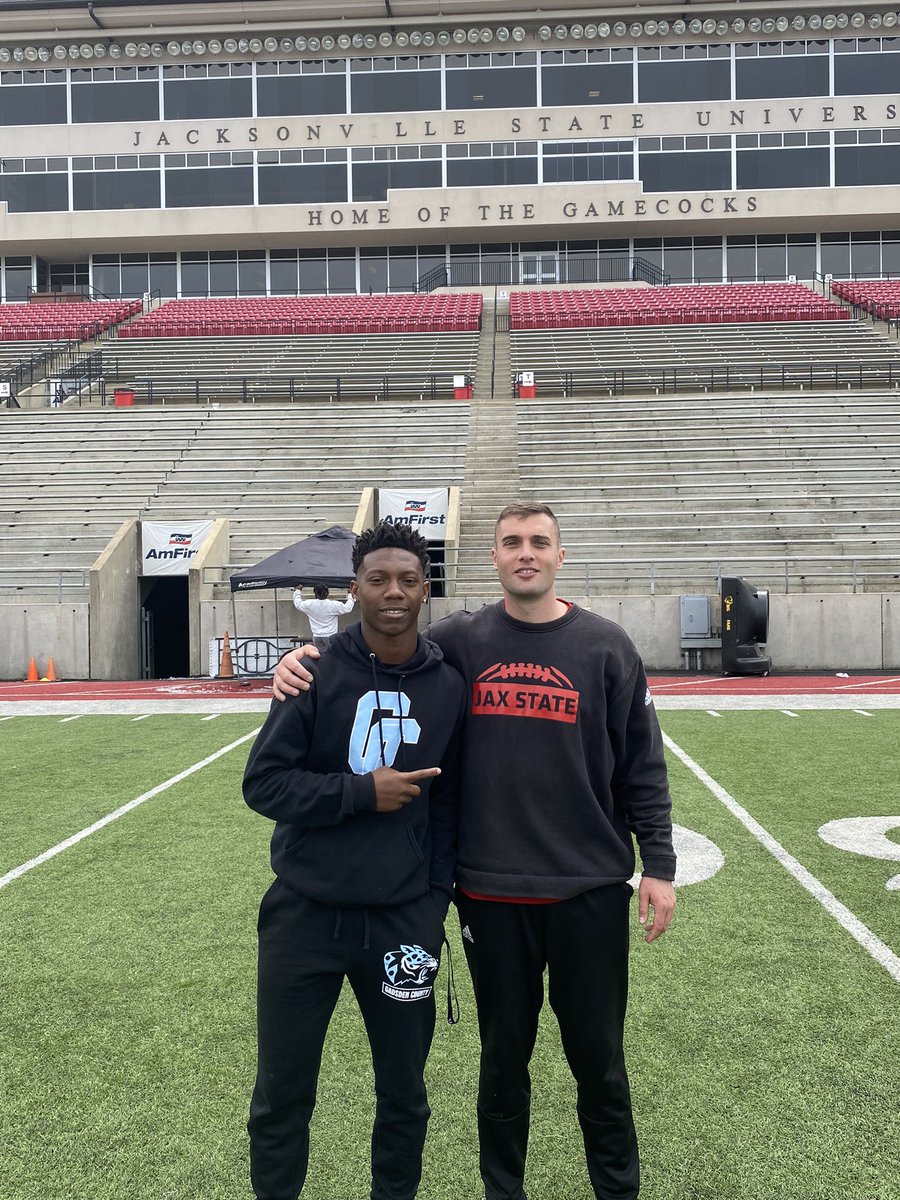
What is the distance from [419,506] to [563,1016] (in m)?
17.0

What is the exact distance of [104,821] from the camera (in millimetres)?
7008

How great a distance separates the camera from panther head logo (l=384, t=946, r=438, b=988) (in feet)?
8.02

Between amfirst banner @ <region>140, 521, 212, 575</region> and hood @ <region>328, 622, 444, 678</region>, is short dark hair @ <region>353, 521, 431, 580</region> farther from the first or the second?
amfirst banner @ <region>140, 521, 212, 575</region>

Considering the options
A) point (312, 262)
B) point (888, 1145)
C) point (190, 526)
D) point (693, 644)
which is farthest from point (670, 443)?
point (312, 262)

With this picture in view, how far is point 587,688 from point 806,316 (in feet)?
112

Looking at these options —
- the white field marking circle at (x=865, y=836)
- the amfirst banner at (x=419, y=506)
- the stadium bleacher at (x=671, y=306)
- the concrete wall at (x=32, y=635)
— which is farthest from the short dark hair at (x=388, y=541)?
the stadium bleacher at (x=671, y=306)

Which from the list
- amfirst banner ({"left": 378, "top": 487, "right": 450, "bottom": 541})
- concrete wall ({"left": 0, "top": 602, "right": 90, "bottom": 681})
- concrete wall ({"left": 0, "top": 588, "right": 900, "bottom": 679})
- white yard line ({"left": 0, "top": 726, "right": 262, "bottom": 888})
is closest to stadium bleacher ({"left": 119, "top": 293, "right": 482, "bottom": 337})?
amfirst banner ({"left": 378, "top": 487, "right": 450, "bottom": 541})

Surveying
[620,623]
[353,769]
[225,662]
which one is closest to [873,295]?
[620,623]

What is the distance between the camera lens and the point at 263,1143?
2439 mm

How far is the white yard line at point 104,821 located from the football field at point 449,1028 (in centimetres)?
4

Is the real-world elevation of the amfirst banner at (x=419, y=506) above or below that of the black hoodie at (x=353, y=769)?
above

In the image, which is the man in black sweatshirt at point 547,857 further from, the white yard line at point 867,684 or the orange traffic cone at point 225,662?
the orange traffic cone at point 225,662

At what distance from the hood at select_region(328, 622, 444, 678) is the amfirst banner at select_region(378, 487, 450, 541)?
16.5 meters

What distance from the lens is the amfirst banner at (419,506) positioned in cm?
1909
